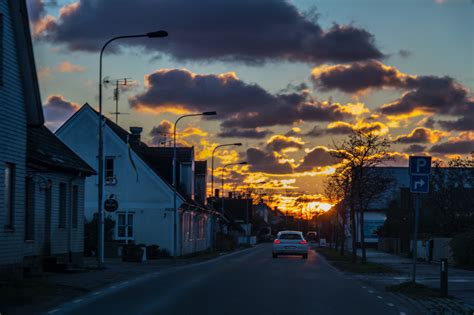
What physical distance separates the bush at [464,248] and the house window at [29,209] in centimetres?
1843

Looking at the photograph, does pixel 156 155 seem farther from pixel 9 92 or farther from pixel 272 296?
pixel 272 296

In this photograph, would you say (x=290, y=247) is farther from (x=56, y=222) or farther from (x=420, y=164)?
(x=420, y=164)

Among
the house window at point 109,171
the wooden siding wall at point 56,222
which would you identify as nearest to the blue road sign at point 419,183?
the wooden siding wall at point 56,222

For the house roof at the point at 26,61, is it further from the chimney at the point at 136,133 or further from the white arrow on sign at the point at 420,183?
the chimney at the point at 136,133

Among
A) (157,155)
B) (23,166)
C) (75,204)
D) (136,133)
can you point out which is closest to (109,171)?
(157,155)

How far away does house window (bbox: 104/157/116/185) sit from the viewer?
176ft

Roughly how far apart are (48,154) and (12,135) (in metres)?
5.08

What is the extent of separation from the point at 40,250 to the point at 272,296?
439 inches

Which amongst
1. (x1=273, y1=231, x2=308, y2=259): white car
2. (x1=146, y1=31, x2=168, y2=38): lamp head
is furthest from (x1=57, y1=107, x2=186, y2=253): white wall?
(x1=146, y1=31, x2=168, y2=38): lamp head

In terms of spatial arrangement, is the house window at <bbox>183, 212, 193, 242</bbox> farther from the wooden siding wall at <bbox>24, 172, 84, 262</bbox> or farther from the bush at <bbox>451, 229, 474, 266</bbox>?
the wooden siding wall at <bbox>24, 172, 84, 262</bbox>

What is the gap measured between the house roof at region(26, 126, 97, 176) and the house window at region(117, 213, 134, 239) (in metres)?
21.2

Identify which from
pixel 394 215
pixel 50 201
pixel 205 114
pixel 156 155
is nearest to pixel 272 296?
pixel 50 201

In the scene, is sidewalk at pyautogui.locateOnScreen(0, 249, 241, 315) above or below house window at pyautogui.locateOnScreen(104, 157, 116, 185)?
below

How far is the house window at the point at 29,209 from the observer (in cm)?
2627
